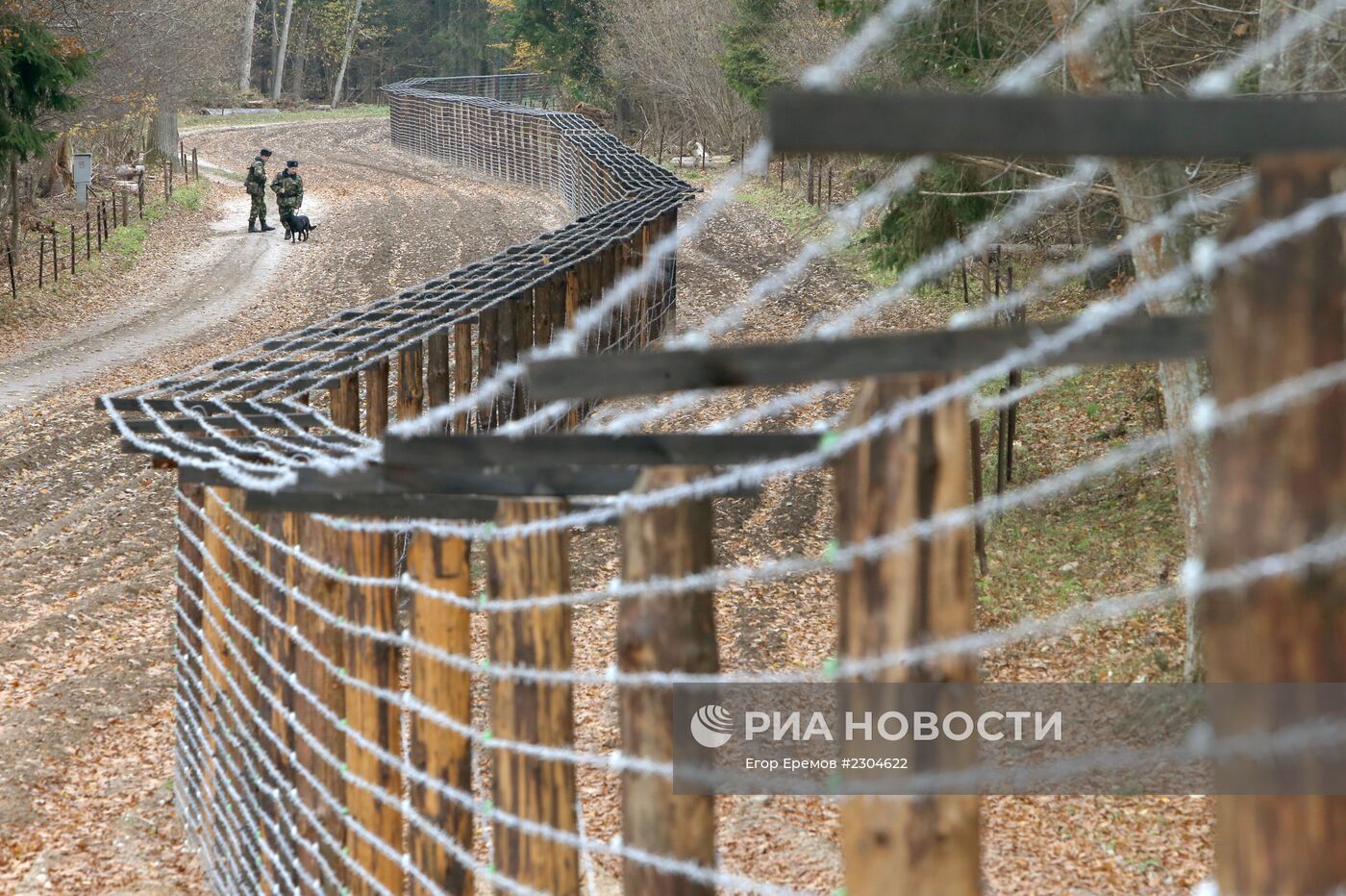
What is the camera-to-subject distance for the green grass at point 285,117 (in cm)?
5303

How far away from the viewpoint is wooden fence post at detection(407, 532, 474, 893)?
12.4 ft

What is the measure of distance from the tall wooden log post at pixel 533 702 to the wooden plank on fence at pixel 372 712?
1.04 meters

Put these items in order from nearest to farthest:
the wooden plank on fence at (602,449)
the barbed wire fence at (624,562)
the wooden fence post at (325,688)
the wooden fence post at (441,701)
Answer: the barbed wire fence at (624,562)
the wooden plank on fence at (602,449)
the wooden fence post at (441,701)
the wooden fence post at (325,688)

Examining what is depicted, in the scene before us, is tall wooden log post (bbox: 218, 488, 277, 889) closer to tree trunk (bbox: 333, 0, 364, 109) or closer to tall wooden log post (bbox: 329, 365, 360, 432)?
tall wooden log post (bbox: 329, 365, 360, 432)

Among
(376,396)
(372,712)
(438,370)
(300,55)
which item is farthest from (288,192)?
(300,55)

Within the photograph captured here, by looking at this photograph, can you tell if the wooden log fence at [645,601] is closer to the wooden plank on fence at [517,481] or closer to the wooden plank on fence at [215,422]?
the wooden plank on fence at [517,481]

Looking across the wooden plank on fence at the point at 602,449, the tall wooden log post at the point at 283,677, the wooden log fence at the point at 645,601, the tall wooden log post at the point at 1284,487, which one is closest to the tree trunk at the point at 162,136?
the wooden log fence at the point at 645,601

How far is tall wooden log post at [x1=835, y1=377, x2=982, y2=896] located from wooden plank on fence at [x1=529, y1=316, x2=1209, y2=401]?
0.19 ft

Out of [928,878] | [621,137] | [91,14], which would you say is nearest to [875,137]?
[928,878]

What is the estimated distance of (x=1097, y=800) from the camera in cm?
822

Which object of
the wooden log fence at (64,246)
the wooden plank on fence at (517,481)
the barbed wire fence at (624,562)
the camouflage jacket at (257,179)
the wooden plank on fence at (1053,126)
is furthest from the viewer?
the camouflage jacket at (257,179)

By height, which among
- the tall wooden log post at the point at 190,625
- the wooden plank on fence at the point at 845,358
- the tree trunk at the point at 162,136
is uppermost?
the tree trunk at the point at 162,136

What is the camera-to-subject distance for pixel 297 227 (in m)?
27.0

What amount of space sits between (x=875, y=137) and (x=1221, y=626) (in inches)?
29.9
